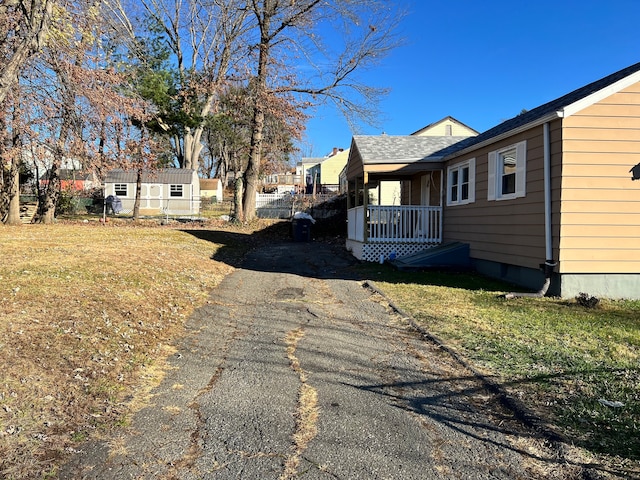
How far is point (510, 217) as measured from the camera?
9.19 meters

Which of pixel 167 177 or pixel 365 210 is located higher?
pixel 167 177

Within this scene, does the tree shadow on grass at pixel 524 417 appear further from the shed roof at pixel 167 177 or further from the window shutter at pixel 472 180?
the shed roof at pixel 167 177

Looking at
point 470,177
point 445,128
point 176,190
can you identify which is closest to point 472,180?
point 470,177

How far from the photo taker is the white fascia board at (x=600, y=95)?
24.3ft

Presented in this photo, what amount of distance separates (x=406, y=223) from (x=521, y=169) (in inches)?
173

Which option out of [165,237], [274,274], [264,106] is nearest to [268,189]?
[264,106]

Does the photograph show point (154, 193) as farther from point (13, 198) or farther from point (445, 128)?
point (445, 128)

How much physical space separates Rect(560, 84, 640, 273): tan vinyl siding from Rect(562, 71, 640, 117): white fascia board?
0.27 feet

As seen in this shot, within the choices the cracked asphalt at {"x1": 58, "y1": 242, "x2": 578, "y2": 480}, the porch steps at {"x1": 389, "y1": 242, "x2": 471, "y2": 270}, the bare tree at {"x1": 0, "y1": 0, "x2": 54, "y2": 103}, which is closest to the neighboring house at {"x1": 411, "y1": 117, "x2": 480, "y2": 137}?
the porch steps at {"x1": 389, "y1": 242, "x2": 471, "y2": 270}

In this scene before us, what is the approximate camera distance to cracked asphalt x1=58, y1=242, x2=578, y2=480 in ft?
8.53

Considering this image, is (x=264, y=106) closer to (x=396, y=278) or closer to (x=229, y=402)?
(x=396, y=278)

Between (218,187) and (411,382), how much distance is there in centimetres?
4764

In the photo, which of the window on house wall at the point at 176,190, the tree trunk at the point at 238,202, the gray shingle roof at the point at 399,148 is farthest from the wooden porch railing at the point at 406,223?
the window on house wall at the point at 176,190

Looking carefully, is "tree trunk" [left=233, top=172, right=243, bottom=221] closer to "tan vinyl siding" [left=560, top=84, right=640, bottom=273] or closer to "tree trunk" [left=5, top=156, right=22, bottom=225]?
"tree trunk" [left=5, top=156, right=22, bottom=225]
